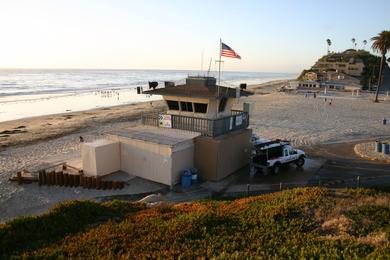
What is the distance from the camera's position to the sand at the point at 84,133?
1684 centimetres

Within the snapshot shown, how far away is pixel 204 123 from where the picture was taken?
1852 cm

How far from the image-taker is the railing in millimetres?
18428

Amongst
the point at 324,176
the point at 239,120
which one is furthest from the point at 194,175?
the point at 324,176

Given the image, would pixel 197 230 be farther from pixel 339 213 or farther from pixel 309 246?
pixel 339 213

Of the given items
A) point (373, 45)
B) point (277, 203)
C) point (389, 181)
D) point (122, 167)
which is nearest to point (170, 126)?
point (122, 167)

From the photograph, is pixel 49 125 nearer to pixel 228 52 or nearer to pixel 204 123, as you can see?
pixel 204 123

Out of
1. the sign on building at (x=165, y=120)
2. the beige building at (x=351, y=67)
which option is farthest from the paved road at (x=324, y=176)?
the beige building at (x=351, y=67)

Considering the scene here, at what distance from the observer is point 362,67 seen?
384 feet

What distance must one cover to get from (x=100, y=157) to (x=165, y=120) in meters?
4.44

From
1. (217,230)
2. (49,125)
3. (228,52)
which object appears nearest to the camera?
(217,230)

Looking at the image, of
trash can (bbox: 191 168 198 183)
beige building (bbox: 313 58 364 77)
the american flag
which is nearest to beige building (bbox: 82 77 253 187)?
trash can (bbox: 191 168 198 183)

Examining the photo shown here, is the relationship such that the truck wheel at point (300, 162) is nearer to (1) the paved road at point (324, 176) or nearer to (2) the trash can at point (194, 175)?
(1) the paved road at point (324, 176)

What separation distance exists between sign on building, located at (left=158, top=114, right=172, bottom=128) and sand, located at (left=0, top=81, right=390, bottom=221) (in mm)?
3976

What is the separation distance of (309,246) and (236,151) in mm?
11801
